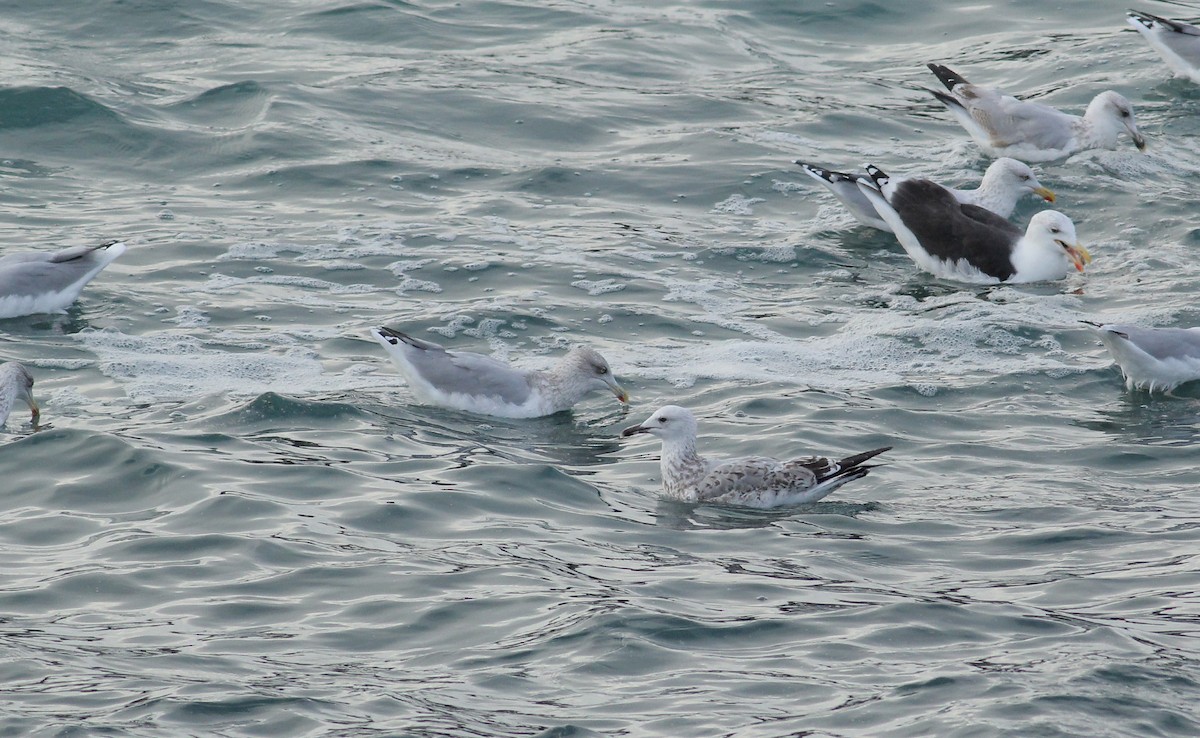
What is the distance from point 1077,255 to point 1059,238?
0.20 m

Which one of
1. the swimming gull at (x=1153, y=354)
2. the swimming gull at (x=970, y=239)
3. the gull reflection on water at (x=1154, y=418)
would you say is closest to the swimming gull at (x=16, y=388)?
the gull reflection on water at (x=1154, y=418)

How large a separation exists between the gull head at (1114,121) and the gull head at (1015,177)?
1.44 m

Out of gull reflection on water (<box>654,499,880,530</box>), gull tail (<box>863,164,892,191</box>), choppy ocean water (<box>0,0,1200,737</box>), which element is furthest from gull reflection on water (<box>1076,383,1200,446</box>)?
gull tail (<box>863,164,892,191</box>)

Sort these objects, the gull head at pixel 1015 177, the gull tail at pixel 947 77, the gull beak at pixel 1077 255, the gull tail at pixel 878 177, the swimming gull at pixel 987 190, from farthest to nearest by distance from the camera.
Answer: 1. the gull tail at pixel 947 77
2. the gull head at pixel 1015 177
3. the swimming gull at pixel 987 190
4. the gull tail at pixel 878 177
5. the gull beak at pixel 1077 255

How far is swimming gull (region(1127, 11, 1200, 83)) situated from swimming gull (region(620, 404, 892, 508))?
10.4 meters

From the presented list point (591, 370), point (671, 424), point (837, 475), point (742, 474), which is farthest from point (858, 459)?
point (591, 370)

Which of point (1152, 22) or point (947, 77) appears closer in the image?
point (947, 77)

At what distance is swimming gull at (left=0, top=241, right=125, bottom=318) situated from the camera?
1206 cm

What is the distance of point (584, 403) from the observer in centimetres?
1139

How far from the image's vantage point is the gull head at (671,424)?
9.33 m

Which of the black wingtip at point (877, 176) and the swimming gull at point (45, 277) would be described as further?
the black wingtip at point (877, 176)

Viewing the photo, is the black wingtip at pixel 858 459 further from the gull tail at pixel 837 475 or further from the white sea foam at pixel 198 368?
the white sea foam at pixel 198 368

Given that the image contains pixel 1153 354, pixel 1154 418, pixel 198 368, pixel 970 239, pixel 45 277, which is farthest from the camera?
pixel 970 239

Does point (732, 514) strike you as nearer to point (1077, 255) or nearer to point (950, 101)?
point (1077, 255)
